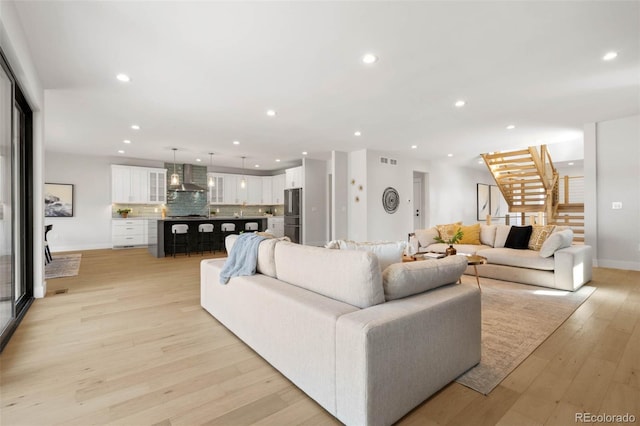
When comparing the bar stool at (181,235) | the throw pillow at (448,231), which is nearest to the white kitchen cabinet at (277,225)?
the bar stool at (181,235)

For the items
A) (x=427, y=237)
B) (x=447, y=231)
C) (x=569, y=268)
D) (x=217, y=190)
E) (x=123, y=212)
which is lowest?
(x=569, y=268)

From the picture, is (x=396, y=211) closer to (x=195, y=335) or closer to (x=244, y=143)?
(x=244, y=143)

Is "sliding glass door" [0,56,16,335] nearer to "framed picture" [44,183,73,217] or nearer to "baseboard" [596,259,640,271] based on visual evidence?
"framed picture" [44,183,73,217]

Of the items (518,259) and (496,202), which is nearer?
(518,259)

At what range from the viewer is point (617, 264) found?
5258 mm

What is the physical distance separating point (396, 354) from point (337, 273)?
55cm

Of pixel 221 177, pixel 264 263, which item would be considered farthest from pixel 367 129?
pixel 221 177

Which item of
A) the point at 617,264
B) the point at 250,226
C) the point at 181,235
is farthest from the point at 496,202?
the point at 181,235

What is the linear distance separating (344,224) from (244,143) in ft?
10.9

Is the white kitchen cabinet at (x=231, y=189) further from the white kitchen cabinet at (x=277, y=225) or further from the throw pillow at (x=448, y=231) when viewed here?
the throw pillow at (x=448, y=231)

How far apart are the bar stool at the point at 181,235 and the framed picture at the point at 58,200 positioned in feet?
10.8

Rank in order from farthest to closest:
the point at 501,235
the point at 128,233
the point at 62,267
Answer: the point at 128,233, the point at 62,267, the point at 501,235

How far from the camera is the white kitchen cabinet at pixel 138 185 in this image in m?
8.34

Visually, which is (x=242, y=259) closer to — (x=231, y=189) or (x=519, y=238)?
(x=519, y=238)
